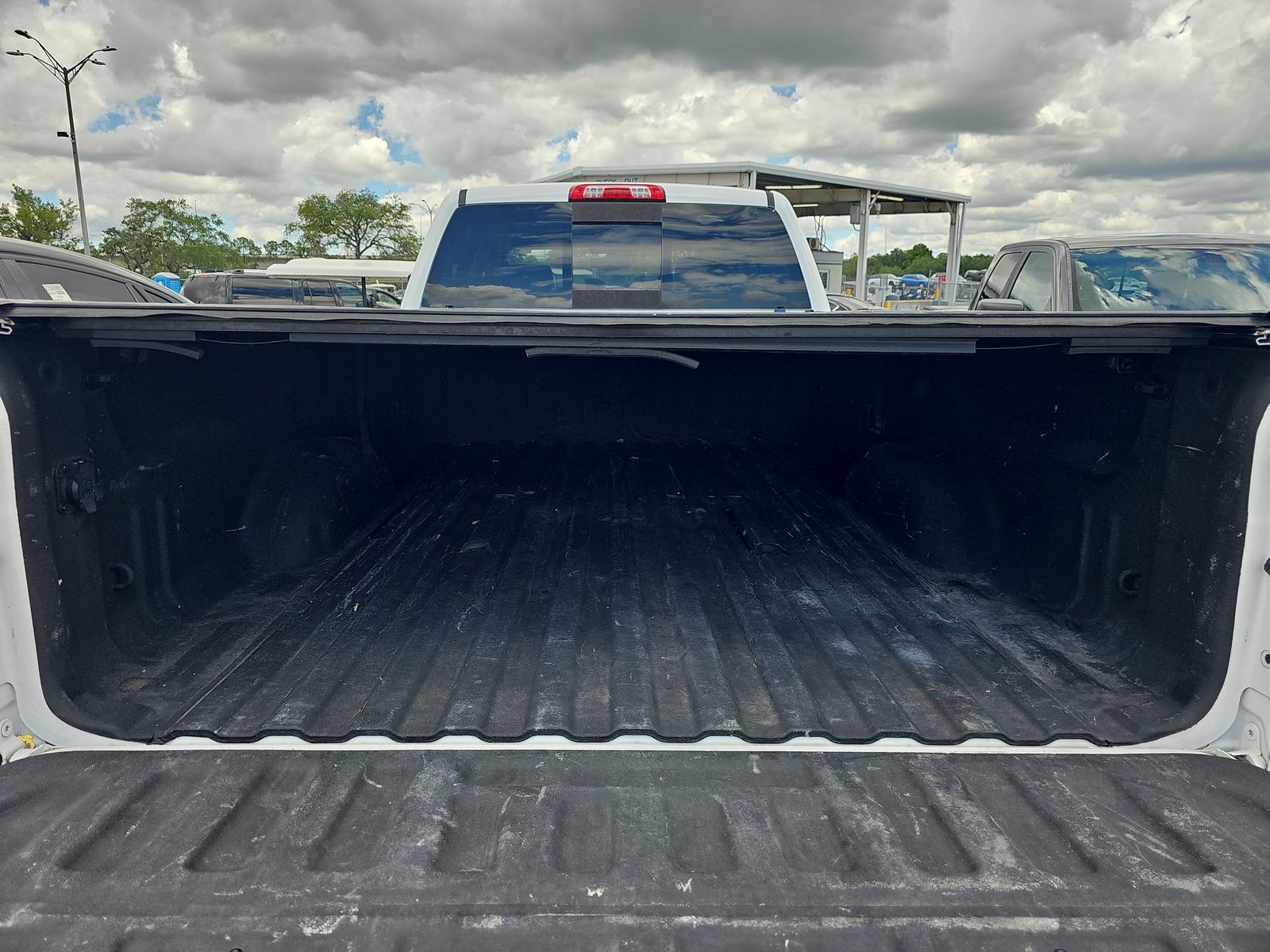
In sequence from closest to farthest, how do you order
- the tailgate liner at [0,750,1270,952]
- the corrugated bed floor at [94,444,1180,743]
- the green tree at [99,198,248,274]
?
1. the tailgate liner at [0,750,1270,952]
2. the corrugated bed floor at [94,444,1180,743]
3. the green tree at [99,198,248,274]

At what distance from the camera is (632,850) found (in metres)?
1.71

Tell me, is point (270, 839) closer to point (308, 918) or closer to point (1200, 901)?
point (308, 918)

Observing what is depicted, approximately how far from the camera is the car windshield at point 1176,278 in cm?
545

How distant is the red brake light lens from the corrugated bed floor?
163 centimetres

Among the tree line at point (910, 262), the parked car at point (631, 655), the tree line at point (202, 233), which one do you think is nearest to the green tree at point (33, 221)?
the tree line at point (202, 233)

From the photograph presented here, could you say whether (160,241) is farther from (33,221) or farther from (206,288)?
(206,288)

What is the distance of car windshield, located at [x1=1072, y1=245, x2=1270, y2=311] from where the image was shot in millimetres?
5445

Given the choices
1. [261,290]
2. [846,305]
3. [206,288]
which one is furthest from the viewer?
[261,290]

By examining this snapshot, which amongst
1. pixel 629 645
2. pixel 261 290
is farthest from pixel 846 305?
pixel 261 290

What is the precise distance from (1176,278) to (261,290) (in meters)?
17.9

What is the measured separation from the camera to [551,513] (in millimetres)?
4219

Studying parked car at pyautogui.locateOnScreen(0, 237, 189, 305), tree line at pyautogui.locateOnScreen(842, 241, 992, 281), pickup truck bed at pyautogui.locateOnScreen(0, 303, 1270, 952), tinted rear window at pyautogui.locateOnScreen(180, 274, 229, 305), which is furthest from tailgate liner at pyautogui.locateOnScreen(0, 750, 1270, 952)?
tree line at pyautogui.locateOnScreen(842, 241, 992, 281)

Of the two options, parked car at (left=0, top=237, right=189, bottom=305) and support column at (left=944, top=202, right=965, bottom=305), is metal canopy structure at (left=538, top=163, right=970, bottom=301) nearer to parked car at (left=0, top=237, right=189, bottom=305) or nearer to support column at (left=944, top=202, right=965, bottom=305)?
support column at (left=944, top=202, right=965, bottom=305)

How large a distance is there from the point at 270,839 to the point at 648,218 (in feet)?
10.2
